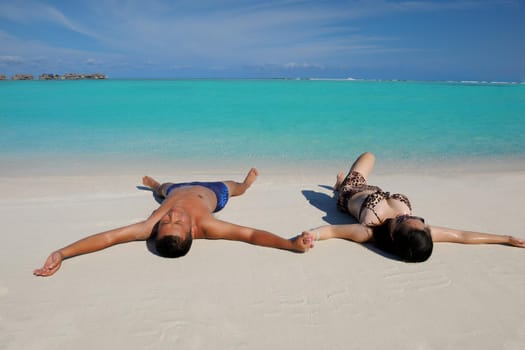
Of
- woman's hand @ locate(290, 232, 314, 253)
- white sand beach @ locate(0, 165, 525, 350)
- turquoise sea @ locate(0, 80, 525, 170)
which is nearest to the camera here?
white sand beach @ locate(0, 165, 525, 350)

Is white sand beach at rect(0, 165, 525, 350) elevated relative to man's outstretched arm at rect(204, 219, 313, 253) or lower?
lower

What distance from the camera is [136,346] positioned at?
8.31 ft

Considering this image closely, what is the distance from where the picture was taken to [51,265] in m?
3.46

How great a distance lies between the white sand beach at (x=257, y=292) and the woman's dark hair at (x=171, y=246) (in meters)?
0.09

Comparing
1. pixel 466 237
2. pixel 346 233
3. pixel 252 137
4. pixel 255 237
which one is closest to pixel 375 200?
pixel 346 233

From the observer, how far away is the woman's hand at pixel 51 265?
340 centimetres

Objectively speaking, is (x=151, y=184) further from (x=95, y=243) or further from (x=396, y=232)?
(x=396, y=232)

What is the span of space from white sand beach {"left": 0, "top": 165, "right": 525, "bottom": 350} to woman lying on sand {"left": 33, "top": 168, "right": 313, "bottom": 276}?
0.10m

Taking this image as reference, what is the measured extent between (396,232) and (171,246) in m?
2.34

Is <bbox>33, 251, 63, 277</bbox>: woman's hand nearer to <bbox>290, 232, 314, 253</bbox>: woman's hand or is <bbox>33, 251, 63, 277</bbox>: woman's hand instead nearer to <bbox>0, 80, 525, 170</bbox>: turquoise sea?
<bbox>290, 232, 314, 253</bbox>: woman's hand

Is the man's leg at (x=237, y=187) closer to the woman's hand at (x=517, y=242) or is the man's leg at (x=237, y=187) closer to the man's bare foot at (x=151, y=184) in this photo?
the man's bare foot at (x=151, y=184)

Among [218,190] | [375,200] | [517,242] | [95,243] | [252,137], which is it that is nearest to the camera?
[95,243]

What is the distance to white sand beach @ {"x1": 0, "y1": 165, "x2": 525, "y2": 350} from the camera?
2629 millimetres

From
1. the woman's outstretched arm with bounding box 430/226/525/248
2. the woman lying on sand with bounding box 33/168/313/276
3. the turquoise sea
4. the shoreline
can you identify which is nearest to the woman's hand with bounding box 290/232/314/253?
the woman lying on sand with bounding box 33/168/313/276
